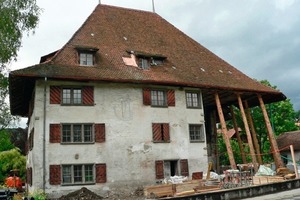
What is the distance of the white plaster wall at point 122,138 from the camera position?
2138cm

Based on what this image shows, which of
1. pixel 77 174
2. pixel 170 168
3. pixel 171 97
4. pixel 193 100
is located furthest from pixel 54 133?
pixel 193 100

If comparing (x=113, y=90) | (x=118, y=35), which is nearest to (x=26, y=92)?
(x=113, y=90)

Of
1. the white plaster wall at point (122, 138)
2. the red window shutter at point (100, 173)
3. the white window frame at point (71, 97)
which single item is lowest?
the red window shutter at point (100, 173)

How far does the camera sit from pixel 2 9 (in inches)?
802

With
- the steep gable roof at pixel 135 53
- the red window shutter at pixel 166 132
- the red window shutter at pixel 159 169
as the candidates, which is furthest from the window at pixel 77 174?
the steep gable roof at pixel 135 53

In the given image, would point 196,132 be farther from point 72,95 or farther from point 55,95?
point 55,95

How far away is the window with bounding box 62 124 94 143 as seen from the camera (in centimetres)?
2186

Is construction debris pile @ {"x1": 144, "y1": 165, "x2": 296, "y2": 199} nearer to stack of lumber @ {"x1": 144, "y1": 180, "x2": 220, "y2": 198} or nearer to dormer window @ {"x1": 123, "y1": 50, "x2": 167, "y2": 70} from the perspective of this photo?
stack of lumber @ {"x1": 144, "y1": 180, "x2": 220, "y2": 198}

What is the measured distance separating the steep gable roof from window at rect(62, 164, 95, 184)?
5.30 meters

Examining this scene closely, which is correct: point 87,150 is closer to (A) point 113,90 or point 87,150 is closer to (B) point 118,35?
(A) point 113,90

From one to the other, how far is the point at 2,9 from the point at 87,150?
9.42 m

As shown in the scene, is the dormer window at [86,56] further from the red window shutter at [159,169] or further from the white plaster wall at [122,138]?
the red window shutter at [159,169]

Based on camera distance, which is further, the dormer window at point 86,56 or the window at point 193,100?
the window at point 193,100

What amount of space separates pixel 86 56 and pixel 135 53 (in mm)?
3686
